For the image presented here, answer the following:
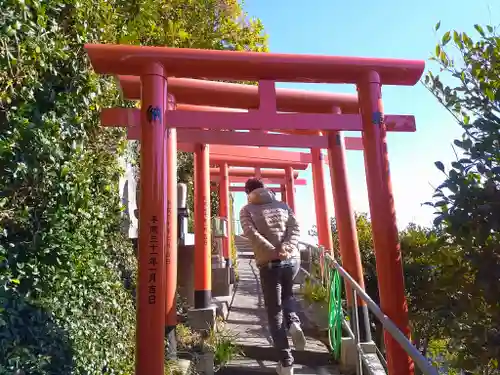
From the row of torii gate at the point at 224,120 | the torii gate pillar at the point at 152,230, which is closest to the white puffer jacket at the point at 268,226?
the row of torii gate at the point at 224,120

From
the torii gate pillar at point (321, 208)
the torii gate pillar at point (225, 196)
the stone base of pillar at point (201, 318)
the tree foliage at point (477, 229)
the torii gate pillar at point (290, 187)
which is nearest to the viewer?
the tree foliage at point (477, 229)

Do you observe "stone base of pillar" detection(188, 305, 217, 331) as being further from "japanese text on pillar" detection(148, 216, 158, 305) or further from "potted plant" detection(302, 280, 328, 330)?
"japanese text on pillar" detection(148, 216, 158, 305)

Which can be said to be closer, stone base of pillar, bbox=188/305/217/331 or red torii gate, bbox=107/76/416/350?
red torii gate, bbox=107/76/416/350

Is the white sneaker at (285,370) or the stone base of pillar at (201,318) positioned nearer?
the white sneaker at (285,370)

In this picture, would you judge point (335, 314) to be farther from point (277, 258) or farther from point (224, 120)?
point (224, 120)

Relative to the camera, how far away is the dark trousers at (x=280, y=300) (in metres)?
3.96

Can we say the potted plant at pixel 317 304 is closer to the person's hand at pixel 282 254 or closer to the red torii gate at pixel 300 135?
the red torii gate at pixel 300 135

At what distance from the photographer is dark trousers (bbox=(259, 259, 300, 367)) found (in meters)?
3.96

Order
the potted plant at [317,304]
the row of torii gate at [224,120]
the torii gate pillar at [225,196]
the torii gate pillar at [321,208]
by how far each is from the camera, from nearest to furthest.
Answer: the row of torii gate at [224,120]
the potted plant at [317,304]
the torii gate pillar at [321,208]
the torii gate pillar at [225,196]

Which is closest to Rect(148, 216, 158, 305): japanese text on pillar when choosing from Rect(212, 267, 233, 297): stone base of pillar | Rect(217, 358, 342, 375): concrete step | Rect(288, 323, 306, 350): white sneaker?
Rect(288, 323, 306, 350): white sneaker

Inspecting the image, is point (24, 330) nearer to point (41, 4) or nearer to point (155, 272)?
point (155, 272)

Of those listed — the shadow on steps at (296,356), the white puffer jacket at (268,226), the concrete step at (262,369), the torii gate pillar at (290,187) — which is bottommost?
the concrete step at (262,369)

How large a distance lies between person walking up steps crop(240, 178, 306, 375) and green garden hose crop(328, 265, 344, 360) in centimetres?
61

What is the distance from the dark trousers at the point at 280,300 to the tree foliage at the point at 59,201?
4.12 ft
